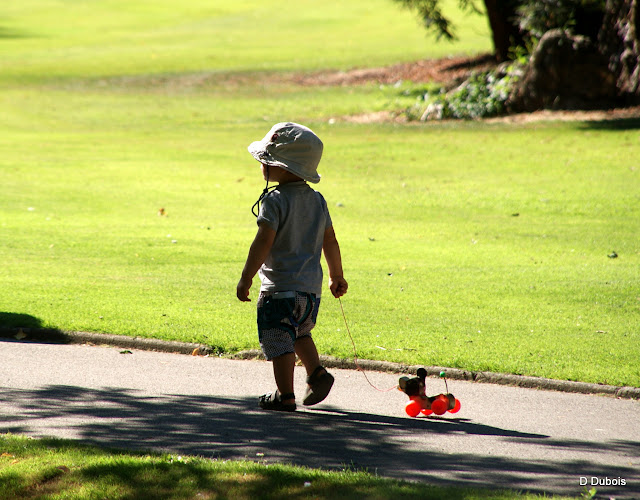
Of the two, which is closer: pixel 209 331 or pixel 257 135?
pixel 209 331

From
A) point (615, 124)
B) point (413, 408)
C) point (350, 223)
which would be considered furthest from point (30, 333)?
point (615, 124)

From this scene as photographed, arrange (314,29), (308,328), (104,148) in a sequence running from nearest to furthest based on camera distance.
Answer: (308,328)
(104,148)
(314,29)

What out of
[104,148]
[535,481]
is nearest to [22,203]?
[104,148]

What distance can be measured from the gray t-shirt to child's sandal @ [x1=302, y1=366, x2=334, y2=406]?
0.56 metres

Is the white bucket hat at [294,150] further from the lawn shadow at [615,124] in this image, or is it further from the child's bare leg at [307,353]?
the lawn shadow at [615,124]

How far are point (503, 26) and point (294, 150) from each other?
28.8 m

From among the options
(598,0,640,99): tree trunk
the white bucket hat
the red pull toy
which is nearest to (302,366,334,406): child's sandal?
the red pull toy

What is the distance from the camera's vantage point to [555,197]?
16359 mm

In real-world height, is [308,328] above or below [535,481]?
above

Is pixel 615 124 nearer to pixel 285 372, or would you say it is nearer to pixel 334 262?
pixel 334 262

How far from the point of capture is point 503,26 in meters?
32.4

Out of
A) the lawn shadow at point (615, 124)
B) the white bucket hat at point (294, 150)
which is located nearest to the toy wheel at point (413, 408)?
the white bucket hat at point (294, 150)

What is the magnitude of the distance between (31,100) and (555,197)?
74.5 feet

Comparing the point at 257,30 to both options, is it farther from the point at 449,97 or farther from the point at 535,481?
the point at 535,481
